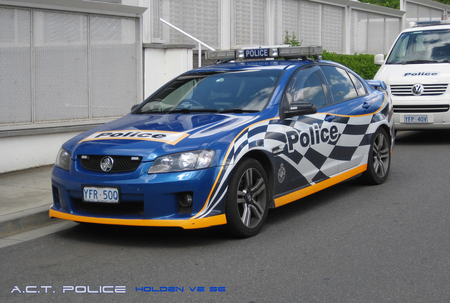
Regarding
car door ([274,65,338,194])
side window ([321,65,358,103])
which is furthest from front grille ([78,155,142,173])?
side window ([321,65,358,103])

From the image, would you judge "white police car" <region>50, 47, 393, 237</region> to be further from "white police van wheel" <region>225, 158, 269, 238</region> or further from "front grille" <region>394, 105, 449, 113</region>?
"front grille" <region>394, 105, 449, 113</region>

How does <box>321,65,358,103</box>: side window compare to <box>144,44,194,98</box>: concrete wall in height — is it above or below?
below

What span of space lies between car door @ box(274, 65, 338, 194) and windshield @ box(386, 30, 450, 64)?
5.94 meters

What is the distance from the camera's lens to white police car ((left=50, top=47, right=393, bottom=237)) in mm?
4984

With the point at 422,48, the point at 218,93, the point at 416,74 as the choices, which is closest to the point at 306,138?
the point at 218,93

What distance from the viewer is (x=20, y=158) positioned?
28.6 ft

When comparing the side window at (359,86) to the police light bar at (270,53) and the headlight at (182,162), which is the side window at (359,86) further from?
the headlight at (182,162)

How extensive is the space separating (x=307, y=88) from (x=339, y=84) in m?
0.79

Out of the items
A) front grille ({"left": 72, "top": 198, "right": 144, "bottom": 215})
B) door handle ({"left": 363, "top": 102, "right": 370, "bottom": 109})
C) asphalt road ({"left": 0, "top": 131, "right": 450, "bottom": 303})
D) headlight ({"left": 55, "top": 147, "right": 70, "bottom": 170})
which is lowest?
asphalt road ({"left": 0, "top": 131, "right": 450, "bottom": 303})

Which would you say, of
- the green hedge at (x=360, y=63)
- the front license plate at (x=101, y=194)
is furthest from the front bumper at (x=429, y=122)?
the front license plate at (x=101, y=194)

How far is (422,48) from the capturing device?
12227 mm

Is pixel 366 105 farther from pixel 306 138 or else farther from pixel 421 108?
pixel 421 108

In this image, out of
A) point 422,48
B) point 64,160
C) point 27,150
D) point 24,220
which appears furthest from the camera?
point 422,48

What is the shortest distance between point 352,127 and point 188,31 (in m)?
7.86
